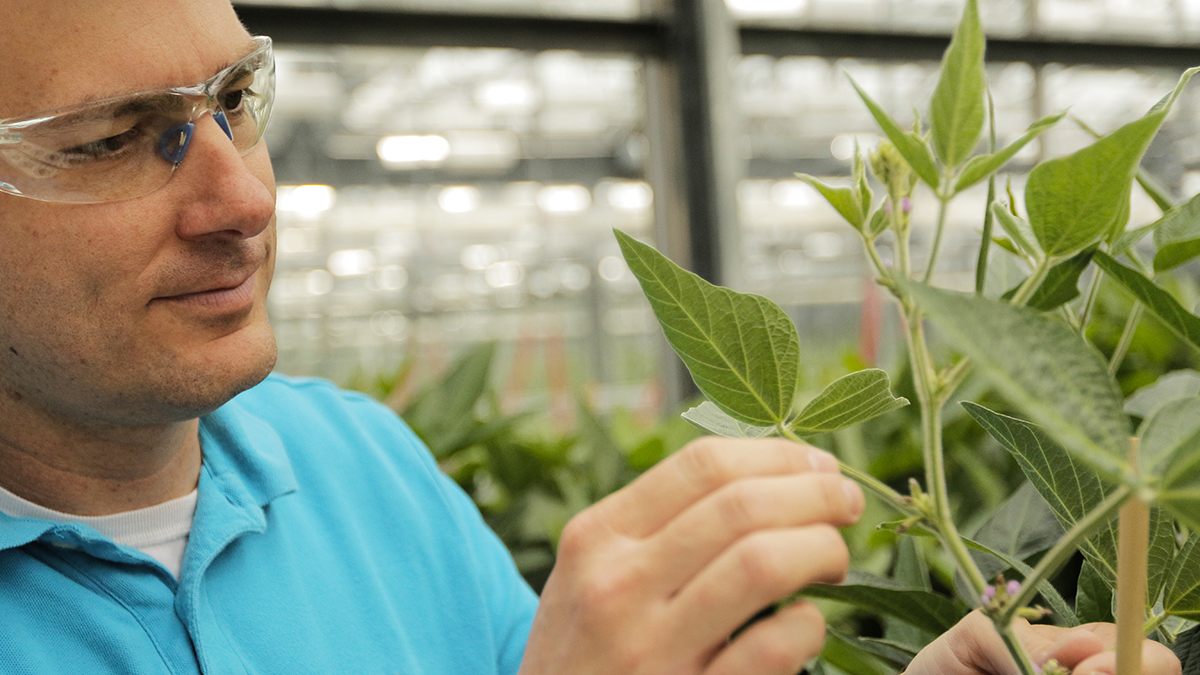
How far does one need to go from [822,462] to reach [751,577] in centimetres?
6

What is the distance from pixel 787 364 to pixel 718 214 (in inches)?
79.4

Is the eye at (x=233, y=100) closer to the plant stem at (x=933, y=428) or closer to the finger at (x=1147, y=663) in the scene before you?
the plant stem at (x=933, y=428)

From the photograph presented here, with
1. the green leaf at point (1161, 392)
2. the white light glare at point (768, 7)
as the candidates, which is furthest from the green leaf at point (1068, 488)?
the white light glare at point (768, 7)

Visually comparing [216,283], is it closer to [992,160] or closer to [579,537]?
[579,537]

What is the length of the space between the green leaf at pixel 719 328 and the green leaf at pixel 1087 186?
11cm

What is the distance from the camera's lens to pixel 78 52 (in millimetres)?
619

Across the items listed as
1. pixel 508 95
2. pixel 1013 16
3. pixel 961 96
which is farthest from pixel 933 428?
pixel 1013 16

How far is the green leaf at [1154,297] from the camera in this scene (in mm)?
403

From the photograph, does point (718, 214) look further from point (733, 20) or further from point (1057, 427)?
point (1057, 427)

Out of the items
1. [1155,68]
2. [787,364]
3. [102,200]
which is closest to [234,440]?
[102,200]

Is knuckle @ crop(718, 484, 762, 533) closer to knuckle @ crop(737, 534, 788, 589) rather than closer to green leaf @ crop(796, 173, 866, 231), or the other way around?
knuckle @ crop(737, 534, 788, 589)

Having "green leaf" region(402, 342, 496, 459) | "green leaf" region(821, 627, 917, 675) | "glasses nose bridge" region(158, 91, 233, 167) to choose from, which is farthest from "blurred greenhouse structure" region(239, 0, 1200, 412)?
"green leaf" region(821, 627, 917, 675)

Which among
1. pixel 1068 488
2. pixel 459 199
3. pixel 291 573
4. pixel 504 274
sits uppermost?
pixel 1068 488

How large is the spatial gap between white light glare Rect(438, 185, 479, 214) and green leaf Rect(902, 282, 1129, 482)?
2.42 meters
